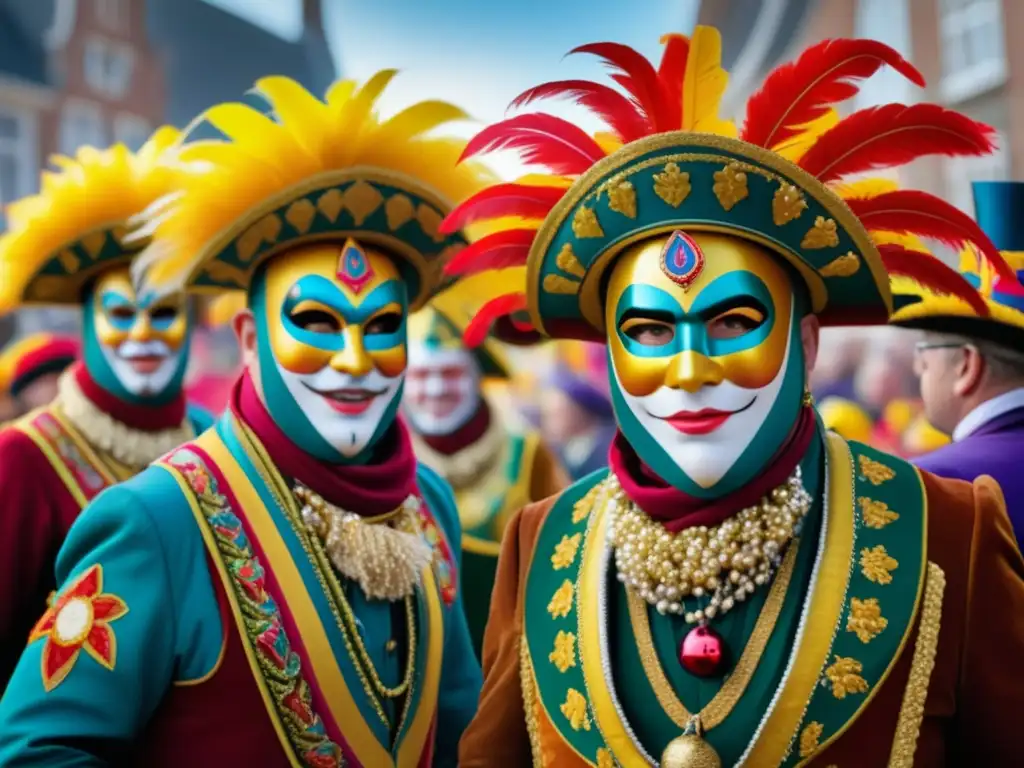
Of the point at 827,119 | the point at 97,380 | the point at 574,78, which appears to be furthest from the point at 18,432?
the point at 827,119

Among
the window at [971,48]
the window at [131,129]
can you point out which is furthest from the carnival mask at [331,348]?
the window at [131,129]

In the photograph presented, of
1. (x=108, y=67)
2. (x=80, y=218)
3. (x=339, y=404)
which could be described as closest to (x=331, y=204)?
(x=339, y=404)

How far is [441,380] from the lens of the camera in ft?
20.2

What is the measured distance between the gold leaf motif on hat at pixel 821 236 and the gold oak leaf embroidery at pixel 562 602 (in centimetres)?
88

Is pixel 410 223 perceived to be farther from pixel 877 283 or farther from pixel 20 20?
pixel 20 20

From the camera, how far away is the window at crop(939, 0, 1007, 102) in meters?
12.3

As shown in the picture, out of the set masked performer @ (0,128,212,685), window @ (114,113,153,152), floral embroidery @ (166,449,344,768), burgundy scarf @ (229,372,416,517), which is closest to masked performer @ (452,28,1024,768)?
floral embroidery @ (166,449,344,768)

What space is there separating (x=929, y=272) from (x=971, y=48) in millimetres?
10976

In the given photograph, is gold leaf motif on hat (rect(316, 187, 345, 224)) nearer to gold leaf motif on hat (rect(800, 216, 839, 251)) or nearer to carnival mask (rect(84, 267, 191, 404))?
gold leaf motif on hat (rect(800, 216, 839, 251))

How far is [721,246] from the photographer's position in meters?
2.71

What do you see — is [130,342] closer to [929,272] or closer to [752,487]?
[752,487]

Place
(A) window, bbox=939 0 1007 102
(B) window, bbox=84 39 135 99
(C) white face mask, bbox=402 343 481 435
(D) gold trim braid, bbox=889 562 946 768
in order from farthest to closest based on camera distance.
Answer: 1. (B) window, bbox=84 39 135 99
2. (A) window, bbox=939 0 1007 102
3. (C) white face mask, bbox=402 343 481 435
4. (D) gold trim braid, bbox=889 562 946 768

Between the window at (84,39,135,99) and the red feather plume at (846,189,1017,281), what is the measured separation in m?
20.5

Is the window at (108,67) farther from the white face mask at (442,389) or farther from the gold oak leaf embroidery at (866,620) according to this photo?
the gold oak leaf embroidery at (866,620)
